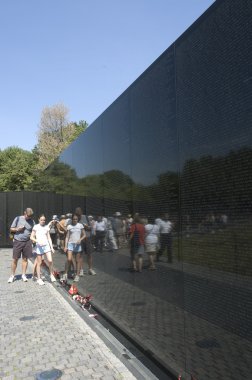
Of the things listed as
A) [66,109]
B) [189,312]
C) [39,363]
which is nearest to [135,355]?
[39,363]

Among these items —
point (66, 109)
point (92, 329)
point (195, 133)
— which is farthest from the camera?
point (66, 109)

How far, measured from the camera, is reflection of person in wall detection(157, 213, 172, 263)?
13.0 feet

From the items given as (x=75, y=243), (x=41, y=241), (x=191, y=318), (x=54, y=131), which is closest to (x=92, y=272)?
(x=75, y=243)

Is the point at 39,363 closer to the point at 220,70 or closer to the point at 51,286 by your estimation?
the point at 220,70

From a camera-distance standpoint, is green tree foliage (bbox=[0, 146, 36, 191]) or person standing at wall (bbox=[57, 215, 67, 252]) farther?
green tree foliage (bbox=[0, 146, 36, 191])

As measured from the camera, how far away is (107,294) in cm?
634

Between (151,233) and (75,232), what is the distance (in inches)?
180

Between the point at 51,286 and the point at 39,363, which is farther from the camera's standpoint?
the point at 51,286

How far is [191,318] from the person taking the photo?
3.48 metres

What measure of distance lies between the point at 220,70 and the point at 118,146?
290cm

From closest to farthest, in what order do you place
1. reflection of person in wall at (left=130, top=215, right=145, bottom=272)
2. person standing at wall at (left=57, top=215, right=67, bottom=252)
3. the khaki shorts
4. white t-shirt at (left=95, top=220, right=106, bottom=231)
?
reflection of person in wall at (left=130, top=215, right=145, bottom=272), white t-shirt at (left=95, top=220, right=106, bottom=231), person standing at wall at (left=57, top=215, right=67, bottom=252), the khaki shorts

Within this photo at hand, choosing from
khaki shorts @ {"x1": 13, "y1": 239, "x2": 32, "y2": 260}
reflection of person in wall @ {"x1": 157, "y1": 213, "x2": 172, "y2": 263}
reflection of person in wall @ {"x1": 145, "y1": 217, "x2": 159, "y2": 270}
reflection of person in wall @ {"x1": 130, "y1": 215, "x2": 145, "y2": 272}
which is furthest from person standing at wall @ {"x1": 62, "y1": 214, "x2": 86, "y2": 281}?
reflection of person in wall @ {"x1": 157, "y1": 213, "x2": 172, "y2": 263}

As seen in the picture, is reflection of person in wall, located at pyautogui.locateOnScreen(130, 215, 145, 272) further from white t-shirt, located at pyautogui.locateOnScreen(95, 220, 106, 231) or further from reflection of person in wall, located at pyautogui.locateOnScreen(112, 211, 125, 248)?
white t-shirt, located at pyautogui.locateOnScreen(95, 220, 106, 231)

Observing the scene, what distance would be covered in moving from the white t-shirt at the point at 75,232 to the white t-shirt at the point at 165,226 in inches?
183
